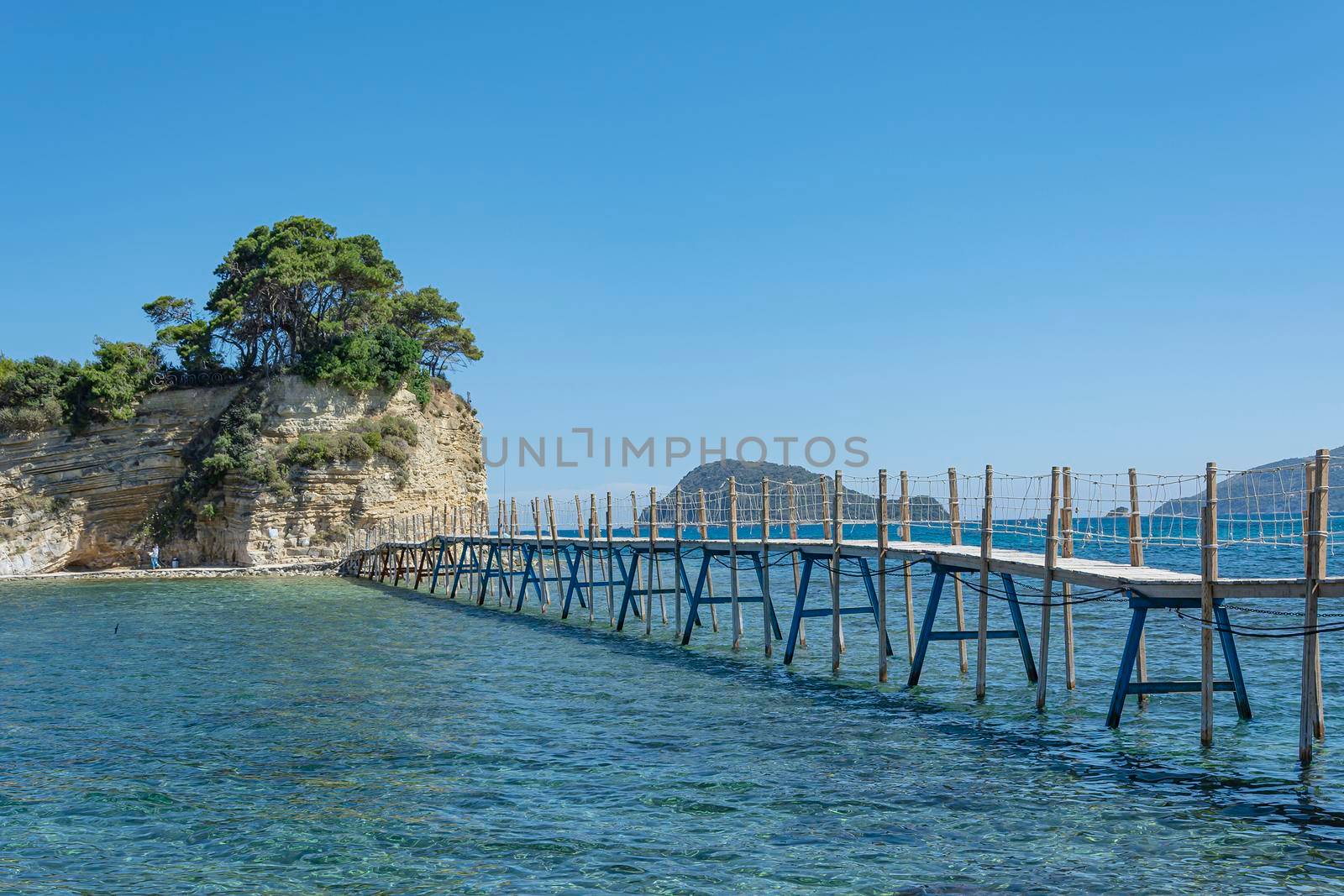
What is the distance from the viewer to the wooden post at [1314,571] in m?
10.9

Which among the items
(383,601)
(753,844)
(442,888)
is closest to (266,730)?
(442,888)

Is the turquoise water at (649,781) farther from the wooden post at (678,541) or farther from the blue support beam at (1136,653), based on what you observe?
the wooden post at (678,541)

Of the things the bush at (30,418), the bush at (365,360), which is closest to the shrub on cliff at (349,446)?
the bush at (365,360)

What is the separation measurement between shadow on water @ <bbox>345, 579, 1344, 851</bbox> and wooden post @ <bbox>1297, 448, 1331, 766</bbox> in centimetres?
85

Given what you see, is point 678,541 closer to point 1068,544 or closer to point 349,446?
point 1068,544

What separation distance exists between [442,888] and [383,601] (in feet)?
99.0

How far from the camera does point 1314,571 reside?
11.0 m

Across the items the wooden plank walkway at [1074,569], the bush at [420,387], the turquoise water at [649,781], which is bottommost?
the turquoise water at [649,781]

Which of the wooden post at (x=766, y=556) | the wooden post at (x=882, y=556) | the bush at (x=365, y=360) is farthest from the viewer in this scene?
the bush at (x=365, y=360)

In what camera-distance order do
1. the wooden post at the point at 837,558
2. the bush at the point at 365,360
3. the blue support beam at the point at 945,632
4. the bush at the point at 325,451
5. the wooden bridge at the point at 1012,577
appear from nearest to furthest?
the wooden bridge at the point at 1012,577 → the blue support beam at the point at 945,632 → the wooden post at the point at 837,558 → the bush at the point at 325,451 → the bush at the point at 365,360

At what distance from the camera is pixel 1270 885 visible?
8.96 meters

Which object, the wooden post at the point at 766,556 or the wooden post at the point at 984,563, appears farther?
the wooden post at the point at 766,556

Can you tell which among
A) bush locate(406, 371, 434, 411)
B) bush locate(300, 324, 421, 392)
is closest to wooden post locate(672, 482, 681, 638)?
bush locate(300, 324, 421, 392)

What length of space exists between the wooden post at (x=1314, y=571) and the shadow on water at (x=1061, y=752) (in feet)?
2.78
